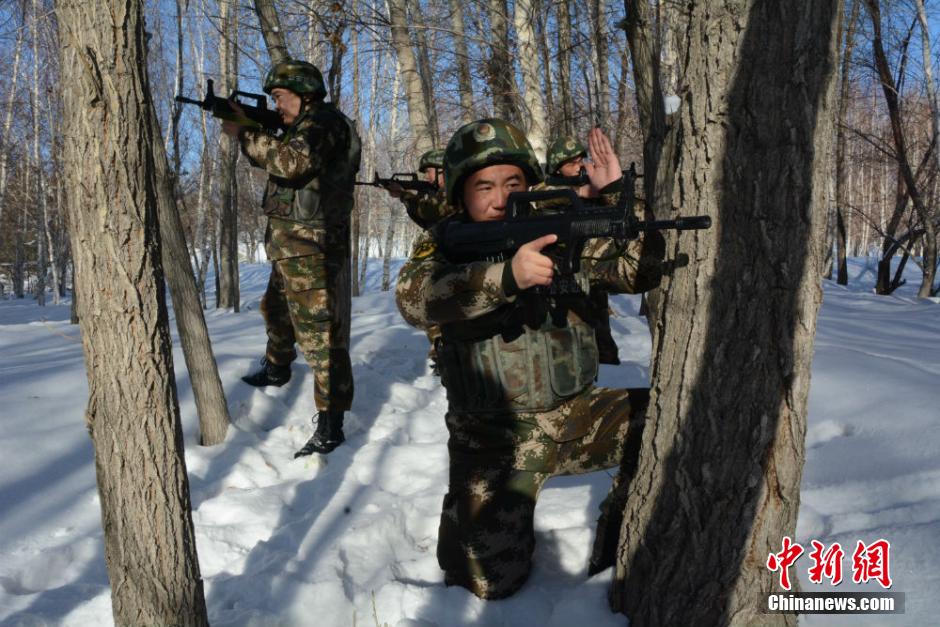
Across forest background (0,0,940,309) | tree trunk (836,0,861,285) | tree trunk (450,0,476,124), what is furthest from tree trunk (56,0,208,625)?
tree trunk (836,0,861,285)

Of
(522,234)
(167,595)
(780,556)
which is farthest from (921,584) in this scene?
(167,595)

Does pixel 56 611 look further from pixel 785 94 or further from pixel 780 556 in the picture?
pixel 785 94

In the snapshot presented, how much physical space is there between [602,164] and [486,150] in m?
0.40

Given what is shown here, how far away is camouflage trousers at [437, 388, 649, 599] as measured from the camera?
2.03 m

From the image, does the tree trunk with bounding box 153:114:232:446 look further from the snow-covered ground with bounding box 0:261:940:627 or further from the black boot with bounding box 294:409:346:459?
the black boot with bounding box 294:409:346:459

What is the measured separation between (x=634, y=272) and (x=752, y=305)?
437 mm

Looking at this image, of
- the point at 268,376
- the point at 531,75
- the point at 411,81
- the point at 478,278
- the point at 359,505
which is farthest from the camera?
the point at 531,75

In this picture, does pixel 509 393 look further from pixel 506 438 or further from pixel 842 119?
pixel 842 119

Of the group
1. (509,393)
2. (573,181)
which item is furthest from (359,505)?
(573,181)

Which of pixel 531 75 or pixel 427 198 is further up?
pixel 531 75

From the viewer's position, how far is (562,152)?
177 inches

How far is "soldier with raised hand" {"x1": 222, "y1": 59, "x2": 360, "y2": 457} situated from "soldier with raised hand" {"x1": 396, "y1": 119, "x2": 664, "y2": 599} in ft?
4.57

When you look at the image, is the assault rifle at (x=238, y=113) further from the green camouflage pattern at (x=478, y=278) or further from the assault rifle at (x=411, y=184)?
the green camouflage pattern at (x=478, y=278)

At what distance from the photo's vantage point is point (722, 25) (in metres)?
1.50
